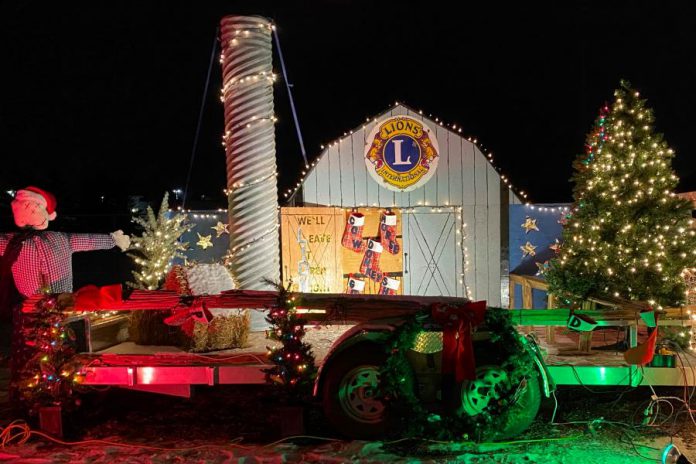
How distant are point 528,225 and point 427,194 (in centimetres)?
204

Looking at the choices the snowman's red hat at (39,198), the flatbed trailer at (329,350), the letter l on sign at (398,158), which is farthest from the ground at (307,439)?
the letter l on sign at (398,158)

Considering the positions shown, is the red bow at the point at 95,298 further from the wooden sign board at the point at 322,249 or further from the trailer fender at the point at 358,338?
the wooden sign board at the point at 322,249

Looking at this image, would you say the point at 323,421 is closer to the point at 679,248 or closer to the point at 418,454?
the point at 418,454

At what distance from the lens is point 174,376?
5961mm

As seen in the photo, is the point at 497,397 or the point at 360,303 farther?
the point at 360,303

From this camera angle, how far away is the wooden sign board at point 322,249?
11.3 metres

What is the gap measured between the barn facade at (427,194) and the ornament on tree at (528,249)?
36 centimetres

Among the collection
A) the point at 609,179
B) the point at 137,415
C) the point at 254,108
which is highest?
the point at 254,108

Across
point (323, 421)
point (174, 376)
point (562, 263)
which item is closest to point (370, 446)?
point (323, 421)

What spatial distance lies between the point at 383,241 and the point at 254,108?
3.70 m

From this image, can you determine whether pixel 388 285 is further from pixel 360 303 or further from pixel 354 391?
pixel 354 391

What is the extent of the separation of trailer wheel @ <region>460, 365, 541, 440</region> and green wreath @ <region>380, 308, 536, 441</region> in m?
0.06

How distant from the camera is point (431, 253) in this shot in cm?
1141

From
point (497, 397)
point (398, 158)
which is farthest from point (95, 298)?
point (398, 158)
